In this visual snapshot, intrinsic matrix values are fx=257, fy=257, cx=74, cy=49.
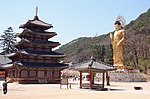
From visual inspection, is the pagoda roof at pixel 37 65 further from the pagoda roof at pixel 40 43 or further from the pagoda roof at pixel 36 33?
the pagoda roof at pixel 36 33

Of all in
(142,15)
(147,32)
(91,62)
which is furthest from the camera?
(142,15)

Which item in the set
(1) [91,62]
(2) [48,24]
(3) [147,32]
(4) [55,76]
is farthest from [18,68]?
(3) [147,32]

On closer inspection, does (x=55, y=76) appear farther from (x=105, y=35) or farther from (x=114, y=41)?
(x=105, y=35)

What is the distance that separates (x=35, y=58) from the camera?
47.4m

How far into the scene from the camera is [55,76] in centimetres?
4909

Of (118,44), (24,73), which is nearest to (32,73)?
(24,73)

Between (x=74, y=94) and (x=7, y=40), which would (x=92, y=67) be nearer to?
(x=74, y=94)

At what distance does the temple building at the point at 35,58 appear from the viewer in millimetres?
45375

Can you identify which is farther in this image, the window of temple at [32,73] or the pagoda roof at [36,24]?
the pagoda roof at [36,24]

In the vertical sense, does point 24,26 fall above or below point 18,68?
above

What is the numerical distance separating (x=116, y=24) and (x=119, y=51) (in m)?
5.63

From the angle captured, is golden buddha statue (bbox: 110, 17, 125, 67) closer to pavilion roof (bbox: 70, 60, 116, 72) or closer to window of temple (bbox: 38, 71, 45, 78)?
window of temple (bbox: 38, 71, 45, 78)

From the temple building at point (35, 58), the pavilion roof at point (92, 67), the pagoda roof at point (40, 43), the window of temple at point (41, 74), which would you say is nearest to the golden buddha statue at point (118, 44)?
the temple building at point (35, 58)

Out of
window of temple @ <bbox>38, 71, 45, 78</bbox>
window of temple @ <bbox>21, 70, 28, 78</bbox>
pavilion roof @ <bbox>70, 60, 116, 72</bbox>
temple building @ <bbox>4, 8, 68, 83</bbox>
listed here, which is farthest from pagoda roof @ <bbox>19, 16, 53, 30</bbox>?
pavilion roof @ <bbox>70, 60, 116, 72</bbox>
